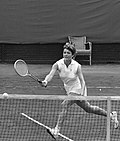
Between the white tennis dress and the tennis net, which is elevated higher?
the white tennis dress

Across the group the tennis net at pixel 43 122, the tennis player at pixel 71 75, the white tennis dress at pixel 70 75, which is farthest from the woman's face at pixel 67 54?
the tennis net at pixel 43 122

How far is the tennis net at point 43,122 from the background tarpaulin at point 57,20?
8.55 meters

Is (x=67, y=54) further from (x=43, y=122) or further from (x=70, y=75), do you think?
(x=43, y=122)

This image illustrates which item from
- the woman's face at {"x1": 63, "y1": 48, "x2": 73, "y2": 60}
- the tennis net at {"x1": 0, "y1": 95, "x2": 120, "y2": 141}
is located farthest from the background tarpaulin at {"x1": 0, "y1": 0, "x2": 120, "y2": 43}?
the woman's face at {"x1": 63, "y1": 48, "x2": 73, "y2": 60}

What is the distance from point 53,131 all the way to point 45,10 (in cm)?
1168

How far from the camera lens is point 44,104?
9273 mm

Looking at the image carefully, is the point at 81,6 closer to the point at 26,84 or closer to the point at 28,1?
the point at 28,1

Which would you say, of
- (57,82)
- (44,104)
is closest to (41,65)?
(57,82)

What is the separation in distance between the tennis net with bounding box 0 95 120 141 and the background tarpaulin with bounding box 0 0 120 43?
8555 millimetres

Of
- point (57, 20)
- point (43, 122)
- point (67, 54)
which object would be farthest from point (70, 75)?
point (57, 20)

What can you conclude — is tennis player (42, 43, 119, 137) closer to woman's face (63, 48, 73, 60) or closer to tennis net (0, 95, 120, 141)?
woman's face (63, 48, 73, 60)

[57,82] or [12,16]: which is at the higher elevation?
[12,16]

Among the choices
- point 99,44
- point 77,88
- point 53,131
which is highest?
point 99,44

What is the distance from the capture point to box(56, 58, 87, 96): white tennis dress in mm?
6664
